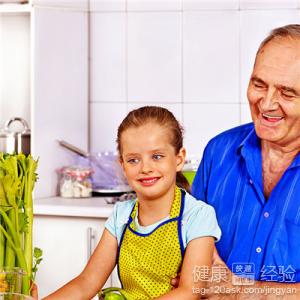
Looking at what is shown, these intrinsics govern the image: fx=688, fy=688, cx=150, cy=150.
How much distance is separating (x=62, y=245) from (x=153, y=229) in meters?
1.23

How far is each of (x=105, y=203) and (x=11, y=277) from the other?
1571 millimetres

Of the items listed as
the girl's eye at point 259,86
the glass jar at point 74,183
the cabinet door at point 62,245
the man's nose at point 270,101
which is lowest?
the cabinet door at point 62,245

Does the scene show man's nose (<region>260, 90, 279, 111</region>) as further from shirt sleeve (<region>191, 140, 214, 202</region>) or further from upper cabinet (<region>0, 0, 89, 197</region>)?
upper cabinet (<region>0, 0, 89, 197</region>)

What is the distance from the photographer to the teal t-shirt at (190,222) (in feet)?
4.46

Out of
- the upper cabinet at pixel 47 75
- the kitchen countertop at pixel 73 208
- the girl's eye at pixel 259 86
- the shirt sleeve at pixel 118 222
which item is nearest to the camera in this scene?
the shirt sleeve at pixel 118 222

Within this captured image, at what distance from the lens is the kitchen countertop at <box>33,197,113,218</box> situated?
2467mm

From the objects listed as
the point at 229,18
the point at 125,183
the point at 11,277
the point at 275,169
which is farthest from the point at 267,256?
the point at 229,18

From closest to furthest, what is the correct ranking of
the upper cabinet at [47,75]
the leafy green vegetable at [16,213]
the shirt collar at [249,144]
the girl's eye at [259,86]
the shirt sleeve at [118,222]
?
the leafy green vegetable at [16,213] < the shirt sleeve at [118,222] < the girl's eye at [259,86] < the shirt collar at [249,144] < the upper cabinet at [47,75]

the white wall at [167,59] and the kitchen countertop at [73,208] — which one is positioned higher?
the white wall at [167,59]

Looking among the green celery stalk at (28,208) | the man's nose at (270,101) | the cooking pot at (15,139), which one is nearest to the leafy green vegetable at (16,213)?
the green celery stalk at (28,208)

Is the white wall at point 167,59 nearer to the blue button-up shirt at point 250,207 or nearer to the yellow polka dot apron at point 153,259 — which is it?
the blue button-up shirt at point 250,207

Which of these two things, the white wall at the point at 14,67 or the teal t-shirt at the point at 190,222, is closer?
the teal t-shirt at the point at 190,222

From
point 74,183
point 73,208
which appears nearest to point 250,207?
point 73,208

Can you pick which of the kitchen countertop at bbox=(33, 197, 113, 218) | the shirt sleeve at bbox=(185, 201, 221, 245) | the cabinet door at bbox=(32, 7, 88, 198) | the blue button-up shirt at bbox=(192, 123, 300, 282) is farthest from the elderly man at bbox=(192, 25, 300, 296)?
the cabinet door at bbox=(32, 7, 88, 198)
